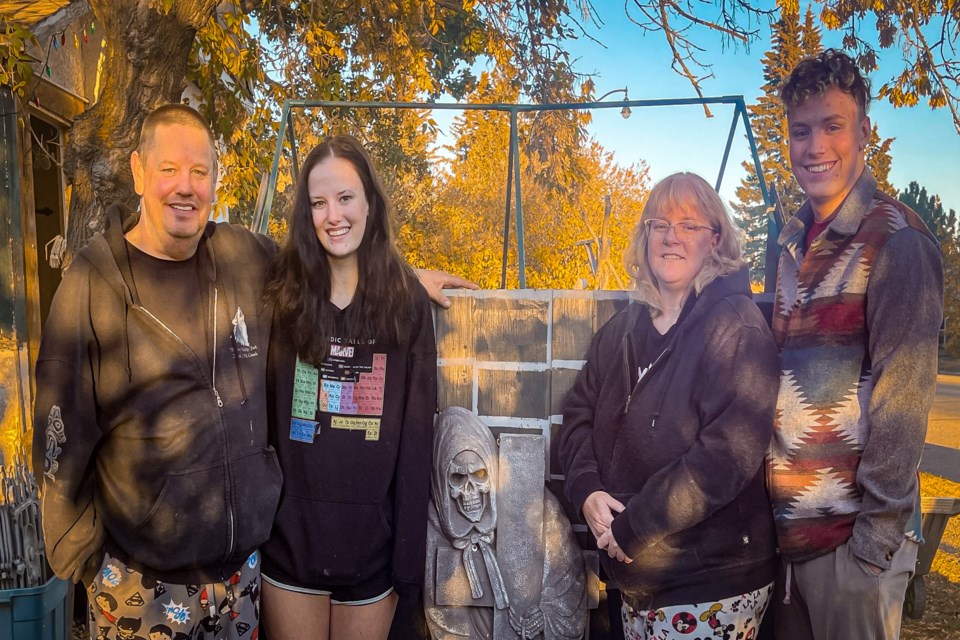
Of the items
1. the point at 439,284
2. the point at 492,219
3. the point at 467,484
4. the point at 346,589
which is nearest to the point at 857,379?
the point at 467,484

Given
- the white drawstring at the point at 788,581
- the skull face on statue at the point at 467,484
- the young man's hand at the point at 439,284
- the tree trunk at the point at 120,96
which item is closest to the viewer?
the white drawstring at the point at 788,581

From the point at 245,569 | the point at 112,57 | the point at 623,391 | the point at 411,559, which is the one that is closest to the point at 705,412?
the point at 623,391

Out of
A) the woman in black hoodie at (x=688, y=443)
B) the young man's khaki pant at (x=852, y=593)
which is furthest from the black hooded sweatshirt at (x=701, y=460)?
the young man's khaki pant at (x=852, y=593)

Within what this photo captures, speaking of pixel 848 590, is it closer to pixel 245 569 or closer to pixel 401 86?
pixel 245 569

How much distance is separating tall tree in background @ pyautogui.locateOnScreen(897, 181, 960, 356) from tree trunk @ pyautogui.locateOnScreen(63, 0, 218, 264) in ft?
67.8

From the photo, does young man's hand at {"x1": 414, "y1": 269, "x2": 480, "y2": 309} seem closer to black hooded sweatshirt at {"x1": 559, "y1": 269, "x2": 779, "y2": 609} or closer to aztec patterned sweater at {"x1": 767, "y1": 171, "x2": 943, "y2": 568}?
black hooded sweatshirt at {"x1": 559, "y1": 269, "x2": 779, "y2": 609}

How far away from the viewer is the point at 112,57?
3.30m

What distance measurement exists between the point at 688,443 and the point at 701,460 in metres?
0.07

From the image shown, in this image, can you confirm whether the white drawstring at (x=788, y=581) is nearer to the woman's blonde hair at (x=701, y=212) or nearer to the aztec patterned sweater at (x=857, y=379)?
the aztec patterned sweater at (x=857, y=379)

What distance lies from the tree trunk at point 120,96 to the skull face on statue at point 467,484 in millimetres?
2078

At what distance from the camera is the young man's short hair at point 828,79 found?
1.98 metres

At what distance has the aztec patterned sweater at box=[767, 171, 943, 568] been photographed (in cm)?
176

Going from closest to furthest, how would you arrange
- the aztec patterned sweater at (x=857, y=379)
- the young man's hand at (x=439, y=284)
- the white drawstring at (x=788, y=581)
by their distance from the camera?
the aztec patterned sweater at (x=857, y=379) < the white drawstring at (x=788, y=581) < the young man's hand at (x=439, y=284)

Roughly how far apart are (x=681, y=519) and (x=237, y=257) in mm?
1491
